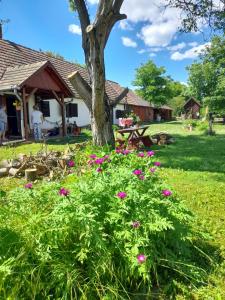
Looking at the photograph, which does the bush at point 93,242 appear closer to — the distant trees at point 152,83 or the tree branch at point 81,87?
the tree branch at point 81,87

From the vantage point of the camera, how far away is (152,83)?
46.0 meters

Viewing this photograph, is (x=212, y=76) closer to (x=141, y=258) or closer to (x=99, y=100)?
(x=99, y=100)

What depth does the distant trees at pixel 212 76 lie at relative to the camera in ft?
111

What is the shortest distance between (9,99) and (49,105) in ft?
8.86

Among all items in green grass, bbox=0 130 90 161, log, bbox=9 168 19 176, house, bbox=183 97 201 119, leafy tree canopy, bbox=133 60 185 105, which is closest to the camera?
log, bbox=9 168 19 176

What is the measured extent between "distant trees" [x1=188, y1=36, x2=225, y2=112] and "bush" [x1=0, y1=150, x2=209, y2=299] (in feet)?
110

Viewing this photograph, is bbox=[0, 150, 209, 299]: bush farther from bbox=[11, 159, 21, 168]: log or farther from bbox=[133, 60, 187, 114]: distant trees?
bbox=[133, 60, 187, 114]: distant trees

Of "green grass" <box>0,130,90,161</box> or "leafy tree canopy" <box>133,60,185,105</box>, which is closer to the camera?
"green grass" <box>0,130,90,161</box>

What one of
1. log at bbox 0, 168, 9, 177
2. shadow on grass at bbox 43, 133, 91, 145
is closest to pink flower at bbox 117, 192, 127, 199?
log at bbox 0, 168, 9, 177

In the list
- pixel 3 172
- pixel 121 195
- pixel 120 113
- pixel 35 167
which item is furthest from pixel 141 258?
pixel 120 113

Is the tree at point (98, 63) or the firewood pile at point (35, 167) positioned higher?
the tree at point (98, 63)

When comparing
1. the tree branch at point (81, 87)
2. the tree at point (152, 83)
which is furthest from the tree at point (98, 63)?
the tree at point (152, 83)

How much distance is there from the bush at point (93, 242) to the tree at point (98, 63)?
4554 millimetres

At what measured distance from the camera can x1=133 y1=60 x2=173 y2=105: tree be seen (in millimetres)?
45025
